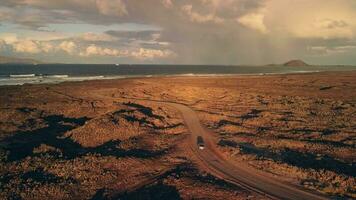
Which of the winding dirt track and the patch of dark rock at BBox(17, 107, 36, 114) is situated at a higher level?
the patch of dark rock at BBox(17, 107, 36, 114)

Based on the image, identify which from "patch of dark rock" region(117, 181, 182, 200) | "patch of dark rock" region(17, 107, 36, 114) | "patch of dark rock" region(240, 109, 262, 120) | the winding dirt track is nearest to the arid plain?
"patch of dark rock" region(117, 181, 182, 200)

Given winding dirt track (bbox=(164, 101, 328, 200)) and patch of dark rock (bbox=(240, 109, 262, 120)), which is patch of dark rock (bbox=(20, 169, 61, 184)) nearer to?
winding dirt track (bbox=(164, 101, 328, 200))

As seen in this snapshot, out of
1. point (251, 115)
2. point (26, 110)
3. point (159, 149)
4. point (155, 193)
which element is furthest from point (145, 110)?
point (155, 193)

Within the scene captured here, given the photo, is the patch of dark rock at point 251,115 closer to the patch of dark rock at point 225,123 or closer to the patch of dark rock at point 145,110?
the patch of dark rock at point 225,123

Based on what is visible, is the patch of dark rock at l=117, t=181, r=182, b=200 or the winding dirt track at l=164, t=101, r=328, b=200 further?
the winding dirt track at l=164, t=101, r=328, b=200

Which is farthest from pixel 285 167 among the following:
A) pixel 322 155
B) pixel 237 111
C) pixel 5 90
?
pixel 5 90

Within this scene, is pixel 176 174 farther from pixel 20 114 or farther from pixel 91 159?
pixel 20 114

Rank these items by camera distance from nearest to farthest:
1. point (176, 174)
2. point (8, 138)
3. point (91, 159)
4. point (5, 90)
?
1. point (176, 174)
2. point (91, 159)
3. point (8, 138)
4. point (5, 90)

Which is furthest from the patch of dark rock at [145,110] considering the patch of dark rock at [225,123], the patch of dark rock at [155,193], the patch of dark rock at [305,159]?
the patch of dark rock at [155,193]
